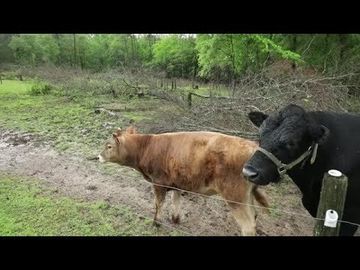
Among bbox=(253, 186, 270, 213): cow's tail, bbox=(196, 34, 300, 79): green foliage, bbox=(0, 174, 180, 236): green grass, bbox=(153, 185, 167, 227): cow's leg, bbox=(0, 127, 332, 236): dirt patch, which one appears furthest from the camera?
bbox=(196, 34, 300, 79): green foliage

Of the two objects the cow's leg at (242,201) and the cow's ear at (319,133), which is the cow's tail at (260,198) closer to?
the cow's leg at (242,201)

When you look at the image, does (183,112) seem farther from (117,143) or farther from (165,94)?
(117,143)

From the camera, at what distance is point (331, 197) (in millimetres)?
2432

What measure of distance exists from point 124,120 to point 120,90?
6077 mm

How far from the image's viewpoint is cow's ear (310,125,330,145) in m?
3.19

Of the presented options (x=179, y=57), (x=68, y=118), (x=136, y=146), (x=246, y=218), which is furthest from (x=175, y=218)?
(x=179, y=57)

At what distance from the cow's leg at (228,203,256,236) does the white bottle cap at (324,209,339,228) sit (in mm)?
1884

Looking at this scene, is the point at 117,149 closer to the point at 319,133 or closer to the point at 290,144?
the point at 290,144

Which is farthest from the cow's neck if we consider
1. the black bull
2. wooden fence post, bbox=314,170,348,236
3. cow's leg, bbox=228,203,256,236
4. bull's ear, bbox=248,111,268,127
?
wooden fence post, bbox=314,170,348,236

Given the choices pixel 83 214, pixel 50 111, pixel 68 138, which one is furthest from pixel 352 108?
pixel 50 111

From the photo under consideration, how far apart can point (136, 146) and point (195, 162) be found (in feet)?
3.90

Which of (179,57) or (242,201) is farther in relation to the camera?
(179,57)

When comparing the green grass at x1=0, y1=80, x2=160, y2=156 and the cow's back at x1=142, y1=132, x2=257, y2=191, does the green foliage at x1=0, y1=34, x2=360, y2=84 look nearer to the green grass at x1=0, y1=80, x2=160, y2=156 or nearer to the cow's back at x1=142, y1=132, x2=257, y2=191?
the green grass at x1=0, y1=80, x2=160, y2=156

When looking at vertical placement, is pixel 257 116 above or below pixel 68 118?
above
